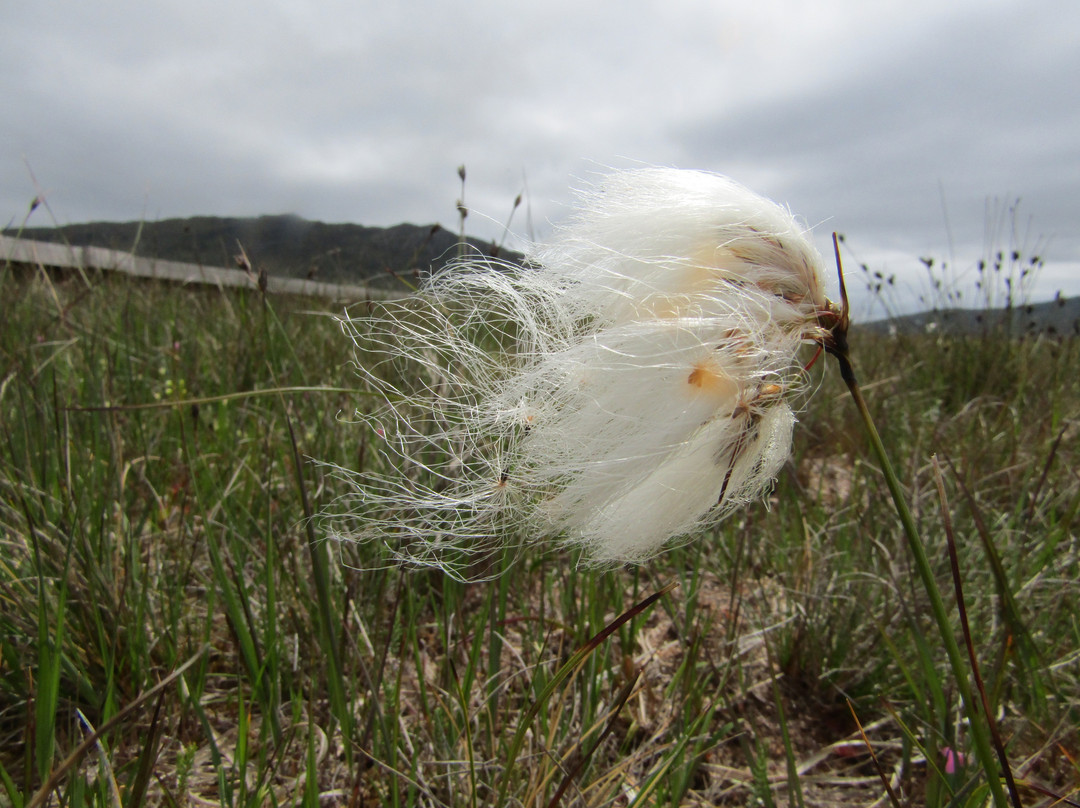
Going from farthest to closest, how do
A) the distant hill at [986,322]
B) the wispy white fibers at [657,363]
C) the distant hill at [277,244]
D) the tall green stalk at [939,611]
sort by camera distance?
the distant hill at [277,244], the distant hill at [986,322], the wispy white fibers at [657,363], the tall green stalk at [939,611]

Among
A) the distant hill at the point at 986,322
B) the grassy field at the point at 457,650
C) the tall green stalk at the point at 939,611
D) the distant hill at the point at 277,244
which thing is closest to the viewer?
the tall green stalk at the point at 939,611

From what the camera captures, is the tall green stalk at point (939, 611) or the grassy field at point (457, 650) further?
the grassy field at point (457, 650)

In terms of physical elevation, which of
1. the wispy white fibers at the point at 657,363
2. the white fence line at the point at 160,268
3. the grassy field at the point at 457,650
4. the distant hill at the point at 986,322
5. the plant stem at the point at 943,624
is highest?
the white fence line at the point at 160,268

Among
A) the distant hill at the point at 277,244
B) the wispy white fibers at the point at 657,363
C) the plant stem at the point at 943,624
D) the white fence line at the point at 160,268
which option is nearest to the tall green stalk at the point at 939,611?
the plant stem at the point at 943,624

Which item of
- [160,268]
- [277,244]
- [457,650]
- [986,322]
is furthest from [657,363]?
[160,268]

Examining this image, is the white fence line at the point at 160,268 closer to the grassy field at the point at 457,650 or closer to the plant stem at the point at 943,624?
the grassy field at the point at 457,650

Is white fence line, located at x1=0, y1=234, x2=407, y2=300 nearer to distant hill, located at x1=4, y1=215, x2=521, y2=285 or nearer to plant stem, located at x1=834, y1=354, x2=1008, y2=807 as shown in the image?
distant hill, located at x1=4, y1=215, x2=521, y2=285

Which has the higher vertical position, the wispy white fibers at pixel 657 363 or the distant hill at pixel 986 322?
the distant hill at pixel 986 322
